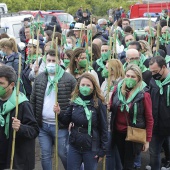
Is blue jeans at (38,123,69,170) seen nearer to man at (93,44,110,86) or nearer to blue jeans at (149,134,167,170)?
blue jeans at (149,134,167,170)

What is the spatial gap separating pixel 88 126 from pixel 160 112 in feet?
4.31

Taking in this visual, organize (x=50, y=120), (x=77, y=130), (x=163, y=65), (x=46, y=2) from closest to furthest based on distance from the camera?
(x=77, y=130) < (x=50, y=120) < (x=163, y=65) < (x=46, y=2)

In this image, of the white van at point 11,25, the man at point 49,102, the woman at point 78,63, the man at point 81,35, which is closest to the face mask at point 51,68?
the man at point 49,102

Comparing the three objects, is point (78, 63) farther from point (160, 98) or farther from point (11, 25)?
point (11, 25)

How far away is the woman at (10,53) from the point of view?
7000mm

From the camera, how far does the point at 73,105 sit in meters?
4.98

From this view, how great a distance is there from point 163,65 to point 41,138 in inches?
72.4

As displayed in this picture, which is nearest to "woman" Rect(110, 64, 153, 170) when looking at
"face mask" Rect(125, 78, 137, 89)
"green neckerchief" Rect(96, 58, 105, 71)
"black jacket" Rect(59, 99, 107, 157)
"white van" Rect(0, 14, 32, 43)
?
"face mask" Rect(125, 78, 137, 89)

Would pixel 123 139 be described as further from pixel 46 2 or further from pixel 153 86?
pixel 46 2

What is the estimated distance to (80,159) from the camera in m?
4.99

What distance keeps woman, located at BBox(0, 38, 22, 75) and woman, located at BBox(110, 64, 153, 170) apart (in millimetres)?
2210

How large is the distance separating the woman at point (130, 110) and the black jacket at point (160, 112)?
20.7 inches

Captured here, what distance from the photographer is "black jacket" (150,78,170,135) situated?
225 inches

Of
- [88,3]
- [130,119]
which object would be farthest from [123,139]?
[88,3]
